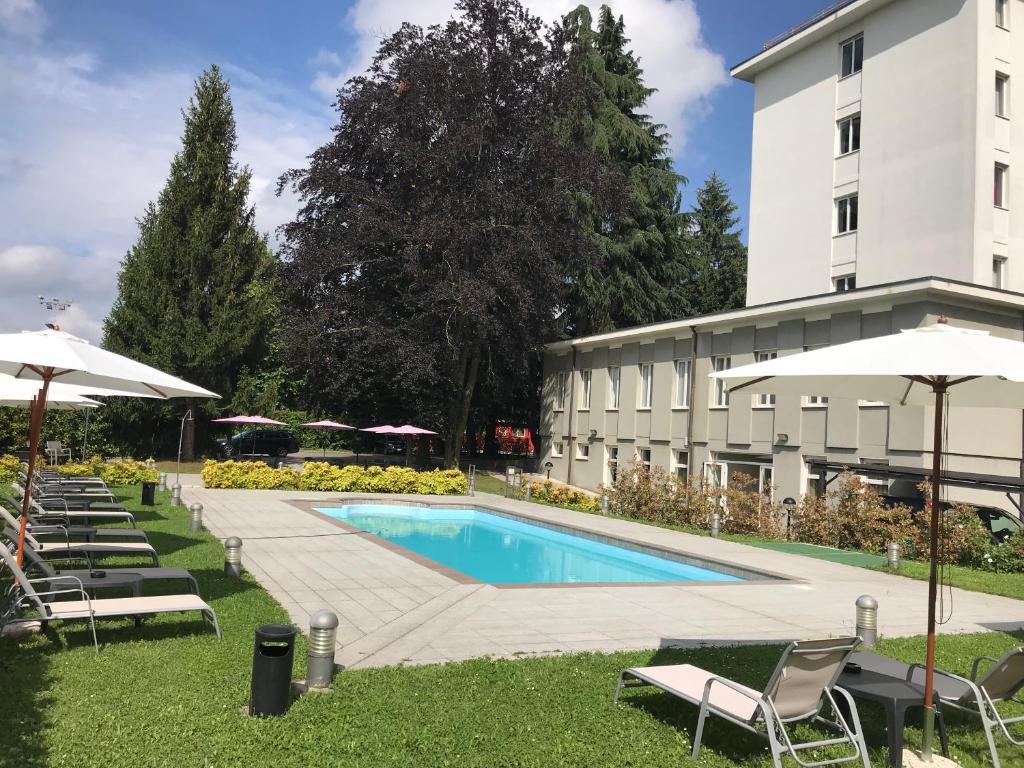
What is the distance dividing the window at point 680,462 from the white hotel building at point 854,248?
0.17ft

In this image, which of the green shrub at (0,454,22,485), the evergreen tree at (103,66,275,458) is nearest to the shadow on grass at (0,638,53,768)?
the green shrub at (0,454,22,485)

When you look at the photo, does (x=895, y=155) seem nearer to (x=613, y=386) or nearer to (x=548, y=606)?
(x=613, y=386)

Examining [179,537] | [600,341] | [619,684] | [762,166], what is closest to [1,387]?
[179,537]

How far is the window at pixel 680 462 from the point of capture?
1085 inches

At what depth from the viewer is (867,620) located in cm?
797

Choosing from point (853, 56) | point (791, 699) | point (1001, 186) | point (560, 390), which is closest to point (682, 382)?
point (560, 390)

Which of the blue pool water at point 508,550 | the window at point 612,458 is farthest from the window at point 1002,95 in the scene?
the blue pool water at point 508,550

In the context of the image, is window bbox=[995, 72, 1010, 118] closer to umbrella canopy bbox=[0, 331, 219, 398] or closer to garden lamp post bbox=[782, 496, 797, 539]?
garden lamp post bbox=[782, 496, 797, 539]

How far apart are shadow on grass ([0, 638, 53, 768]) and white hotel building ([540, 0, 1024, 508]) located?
17752 mm

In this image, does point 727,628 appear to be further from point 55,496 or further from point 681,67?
point 681,67

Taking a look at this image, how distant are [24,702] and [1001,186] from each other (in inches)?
1107

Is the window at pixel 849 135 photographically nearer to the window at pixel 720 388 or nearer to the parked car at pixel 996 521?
the window at pixel 720 388

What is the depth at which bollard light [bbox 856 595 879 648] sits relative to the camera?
25.9ft


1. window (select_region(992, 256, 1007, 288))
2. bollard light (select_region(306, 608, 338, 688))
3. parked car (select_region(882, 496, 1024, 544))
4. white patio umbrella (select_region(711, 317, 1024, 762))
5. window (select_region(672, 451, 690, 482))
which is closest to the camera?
white patio umbrella (select_region(711, 317, 1024, 762))
